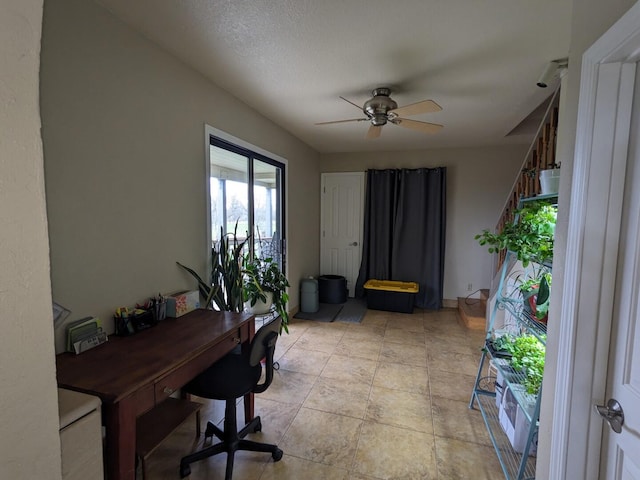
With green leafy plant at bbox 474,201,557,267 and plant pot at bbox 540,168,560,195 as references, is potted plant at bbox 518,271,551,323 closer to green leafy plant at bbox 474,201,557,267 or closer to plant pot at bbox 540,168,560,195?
green leafy plant at bbox 474,201,557,267

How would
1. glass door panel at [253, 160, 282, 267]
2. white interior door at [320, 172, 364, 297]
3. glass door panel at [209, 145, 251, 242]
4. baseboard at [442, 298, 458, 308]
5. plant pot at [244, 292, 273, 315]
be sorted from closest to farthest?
glass door panel at [209, 145, 251, 242] → plant pot at [244, 292, 273, 315] → glass door panel at [253, 160, 282, 267] → baseboard at [442, 298, 458, 308] → white interior door at [320, 172, 364, 297]

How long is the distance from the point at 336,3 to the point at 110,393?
200 cm

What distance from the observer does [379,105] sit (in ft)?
8.02

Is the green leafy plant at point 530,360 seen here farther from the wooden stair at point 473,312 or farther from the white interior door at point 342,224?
the white interior door at point 342,224

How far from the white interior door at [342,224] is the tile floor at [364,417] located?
183 centimetres

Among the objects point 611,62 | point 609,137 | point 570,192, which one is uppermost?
point 611,62

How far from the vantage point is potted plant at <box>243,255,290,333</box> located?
275 cm

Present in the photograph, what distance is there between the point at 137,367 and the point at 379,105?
233 cm

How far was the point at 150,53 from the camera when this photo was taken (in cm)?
190

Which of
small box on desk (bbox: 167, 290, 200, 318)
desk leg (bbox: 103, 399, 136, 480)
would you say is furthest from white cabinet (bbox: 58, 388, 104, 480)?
small box on desk (bbox: 167, 290, 200, 318)

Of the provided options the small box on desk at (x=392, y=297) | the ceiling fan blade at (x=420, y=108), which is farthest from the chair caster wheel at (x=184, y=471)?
the small box on desk at (x=392, y=297)

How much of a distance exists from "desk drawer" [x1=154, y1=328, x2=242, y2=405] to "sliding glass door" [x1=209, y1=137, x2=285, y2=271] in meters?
1.02

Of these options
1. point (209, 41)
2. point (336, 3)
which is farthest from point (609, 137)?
point (209, 41)

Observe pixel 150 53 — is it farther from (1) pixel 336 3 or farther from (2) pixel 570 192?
(2) pixel 570 192
